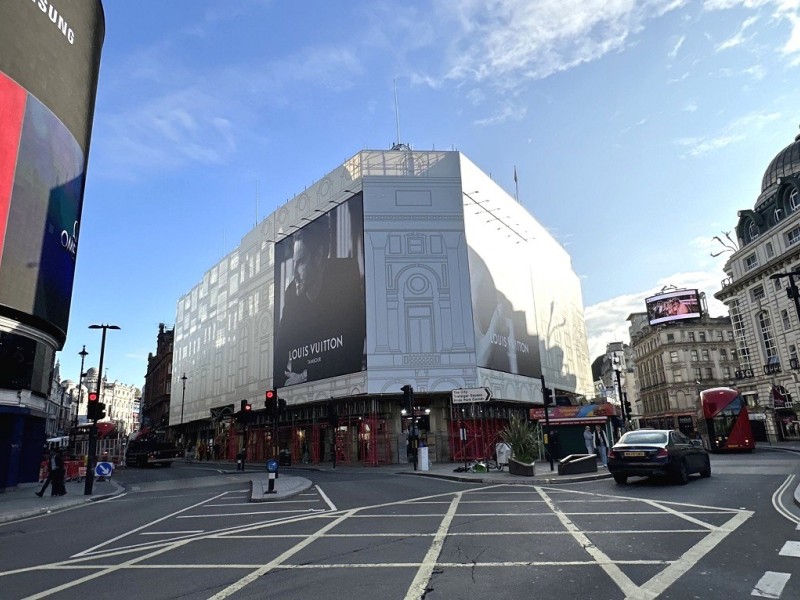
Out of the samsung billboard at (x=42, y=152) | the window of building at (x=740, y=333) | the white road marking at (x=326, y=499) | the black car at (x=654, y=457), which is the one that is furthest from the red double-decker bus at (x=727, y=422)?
the samsung billboard at (x=42, y=152)

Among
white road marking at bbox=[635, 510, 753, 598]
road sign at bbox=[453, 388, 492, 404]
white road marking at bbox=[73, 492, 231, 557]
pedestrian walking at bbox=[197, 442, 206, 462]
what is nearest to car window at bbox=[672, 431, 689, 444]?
white road marking at bbox=[635, 510, 753, 598]

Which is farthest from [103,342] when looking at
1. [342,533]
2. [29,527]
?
[342,533]

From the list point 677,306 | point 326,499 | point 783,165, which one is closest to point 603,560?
point 326,499

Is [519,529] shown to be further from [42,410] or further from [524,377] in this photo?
[524,377]

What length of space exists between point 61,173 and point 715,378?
82.4m

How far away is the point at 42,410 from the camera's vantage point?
26.9 m

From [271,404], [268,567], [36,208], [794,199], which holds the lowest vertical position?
[268,567]

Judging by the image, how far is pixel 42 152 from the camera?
2517 cm

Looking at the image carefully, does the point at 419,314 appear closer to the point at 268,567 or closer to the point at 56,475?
the point at 56,475

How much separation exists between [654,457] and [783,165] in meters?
56.2

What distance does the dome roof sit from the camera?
53969mm

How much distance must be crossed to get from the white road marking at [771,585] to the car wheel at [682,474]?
9576 millimetres

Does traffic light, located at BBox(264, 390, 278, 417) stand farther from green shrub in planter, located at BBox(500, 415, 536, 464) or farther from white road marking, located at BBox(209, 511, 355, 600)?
white road marking, located at BBox(209, 511, 355, 600)

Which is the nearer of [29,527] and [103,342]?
[29,527]
